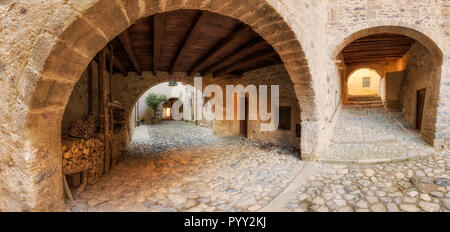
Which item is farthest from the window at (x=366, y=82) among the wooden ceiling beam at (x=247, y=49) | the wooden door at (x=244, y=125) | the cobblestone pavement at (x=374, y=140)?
the wooden ceiling beam at (x=247, y=49)

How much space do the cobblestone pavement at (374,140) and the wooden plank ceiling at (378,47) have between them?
2.26 m

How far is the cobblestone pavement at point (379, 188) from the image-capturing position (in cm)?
227

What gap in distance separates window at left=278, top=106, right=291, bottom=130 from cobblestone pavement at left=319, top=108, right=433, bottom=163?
55.6 inches

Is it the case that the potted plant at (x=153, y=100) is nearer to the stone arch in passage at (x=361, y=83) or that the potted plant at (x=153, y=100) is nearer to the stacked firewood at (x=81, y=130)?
the stacked firewood at (x=81, y=130)

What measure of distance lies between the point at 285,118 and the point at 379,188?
3700 mm

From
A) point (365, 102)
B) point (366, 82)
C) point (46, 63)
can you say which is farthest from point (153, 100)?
point (366, 82)

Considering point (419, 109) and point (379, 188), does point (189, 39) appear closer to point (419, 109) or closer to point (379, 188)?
point (379, 188)

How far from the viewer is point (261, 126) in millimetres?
6828

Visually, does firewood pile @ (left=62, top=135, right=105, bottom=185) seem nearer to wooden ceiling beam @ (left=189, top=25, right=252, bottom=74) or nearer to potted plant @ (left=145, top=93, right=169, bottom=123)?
wooden ceiling beam @ (left=189, top=25, right=252, bottom=74)

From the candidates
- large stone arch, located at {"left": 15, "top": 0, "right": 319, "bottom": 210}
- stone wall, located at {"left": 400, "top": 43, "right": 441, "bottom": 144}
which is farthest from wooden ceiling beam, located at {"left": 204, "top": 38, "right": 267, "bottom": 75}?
stone wall, located at {"left": 400, "top": 43, "right": 441, "bottom": 144}

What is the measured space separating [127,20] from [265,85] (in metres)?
5.48

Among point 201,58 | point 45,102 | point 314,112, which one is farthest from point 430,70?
point 45,102

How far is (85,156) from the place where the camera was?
9.20 ft

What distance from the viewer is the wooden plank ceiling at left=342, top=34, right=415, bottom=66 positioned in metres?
5.49
